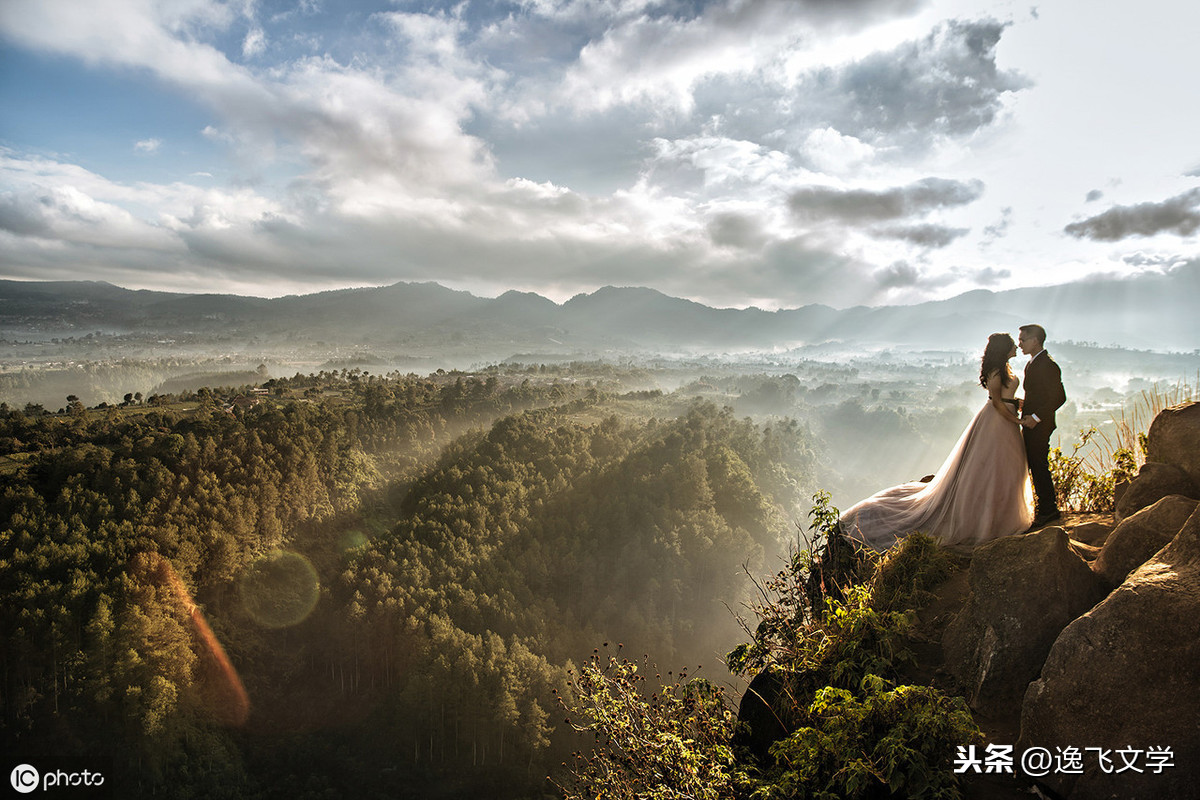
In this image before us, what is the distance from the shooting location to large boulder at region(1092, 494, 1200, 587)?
4504 millimetres

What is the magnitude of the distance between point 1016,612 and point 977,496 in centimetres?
303

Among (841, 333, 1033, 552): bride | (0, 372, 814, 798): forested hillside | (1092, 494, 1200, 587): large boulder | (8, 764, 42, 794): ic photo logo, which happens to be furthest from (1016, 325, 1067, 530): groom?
(8, 764, 42, 794): ic photo logo

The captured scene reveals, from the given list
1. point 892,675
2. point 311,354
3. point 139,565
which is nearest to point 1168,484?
point 892,675

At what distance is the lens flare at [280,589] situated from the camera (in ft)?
98.0

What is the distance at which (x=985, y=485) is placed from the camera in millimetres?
7074

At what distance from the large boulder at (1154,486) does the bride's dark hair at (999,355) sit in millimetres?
1802

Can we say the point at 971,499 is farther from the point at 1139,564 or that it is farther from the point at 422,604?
the point at 422,604

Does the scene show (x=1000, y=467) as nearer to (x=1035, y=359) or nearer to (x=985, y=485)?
(x=985, y=485)

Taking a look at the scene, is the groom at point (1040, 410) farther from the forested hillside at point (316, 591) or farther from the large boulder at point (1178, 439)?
the forested hillside at point (316, 591)

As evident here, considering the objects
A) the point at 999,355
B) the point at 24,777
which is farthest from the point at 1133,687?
the point at 24,777

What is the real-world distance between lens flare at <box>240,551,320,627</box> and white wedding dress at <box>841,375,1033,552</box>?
3326 centimetres

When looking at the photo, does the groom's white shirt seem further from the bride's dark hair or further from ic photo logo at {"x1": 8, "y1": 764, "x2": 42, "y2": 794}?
ic photo logo at {"x1": 8, "y1": 764, "x2": 42, "y2": 794}

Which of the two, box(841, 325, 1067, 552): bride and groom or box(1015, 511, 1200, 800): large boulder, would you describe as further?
box(841, 325, 1067, 552): bride and groom

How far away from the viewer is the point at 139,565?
24891 mm
